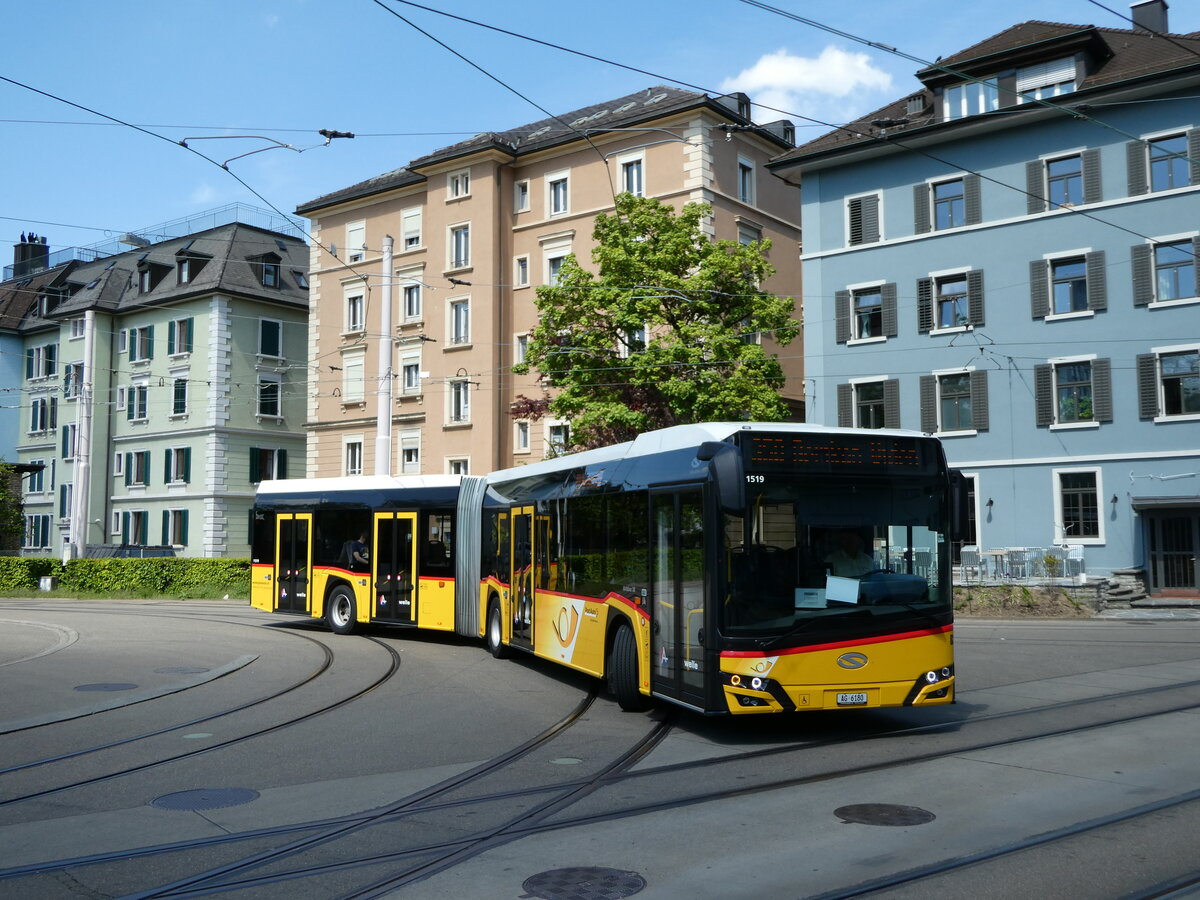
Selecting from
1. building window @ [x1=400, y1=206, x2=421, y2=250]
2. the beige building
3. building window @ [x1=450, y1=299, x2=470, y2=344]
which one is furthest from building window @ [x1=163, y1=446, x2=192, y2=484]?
building window @ [x1=450, y1=299, x2=470, y2=344]

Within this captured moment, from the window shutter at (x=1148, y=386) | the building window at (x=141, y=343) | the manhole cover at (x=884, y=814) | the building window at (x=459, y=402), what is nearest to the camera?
the manhole cover at (x=884, y=814)

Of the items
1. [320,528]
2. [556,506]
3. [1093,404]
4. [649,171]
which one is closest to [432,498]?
[320,528]

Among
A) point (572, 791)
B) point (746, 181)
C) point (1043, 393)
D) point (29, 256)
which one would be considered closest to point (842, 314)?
point (1043, 393)

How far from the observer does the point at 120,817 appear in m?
7.83

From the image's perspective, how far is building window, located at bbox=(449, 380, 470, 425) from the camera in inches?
1742

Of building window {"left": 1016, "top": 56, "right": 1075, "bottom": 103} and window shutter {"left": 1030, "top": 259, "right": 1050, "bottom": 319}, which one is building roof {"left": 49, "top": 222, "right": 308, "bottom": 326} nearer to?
building window {"left": 1016, "top": 56, "right": 1075, "bottom": 103}

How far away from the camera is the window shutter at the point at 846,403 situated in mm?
36750

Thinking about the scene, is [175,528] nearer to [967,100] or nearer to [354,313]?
[354,313]

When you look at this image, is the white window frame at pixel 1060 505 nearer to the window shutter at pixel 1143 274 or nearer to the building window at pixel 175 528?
the window shutter at pixel 1143 274

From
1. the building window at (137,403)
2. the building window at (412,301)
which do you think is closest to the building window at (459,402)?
the building window at (412,301)

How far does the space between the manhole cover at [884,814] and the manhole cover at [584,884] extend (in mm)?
1831

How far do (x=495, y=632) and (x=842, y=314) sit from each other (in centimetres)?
2167

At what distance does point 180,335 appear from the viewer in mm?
56406

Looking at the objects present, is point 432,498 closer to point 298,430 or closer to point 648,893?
point 648,893
